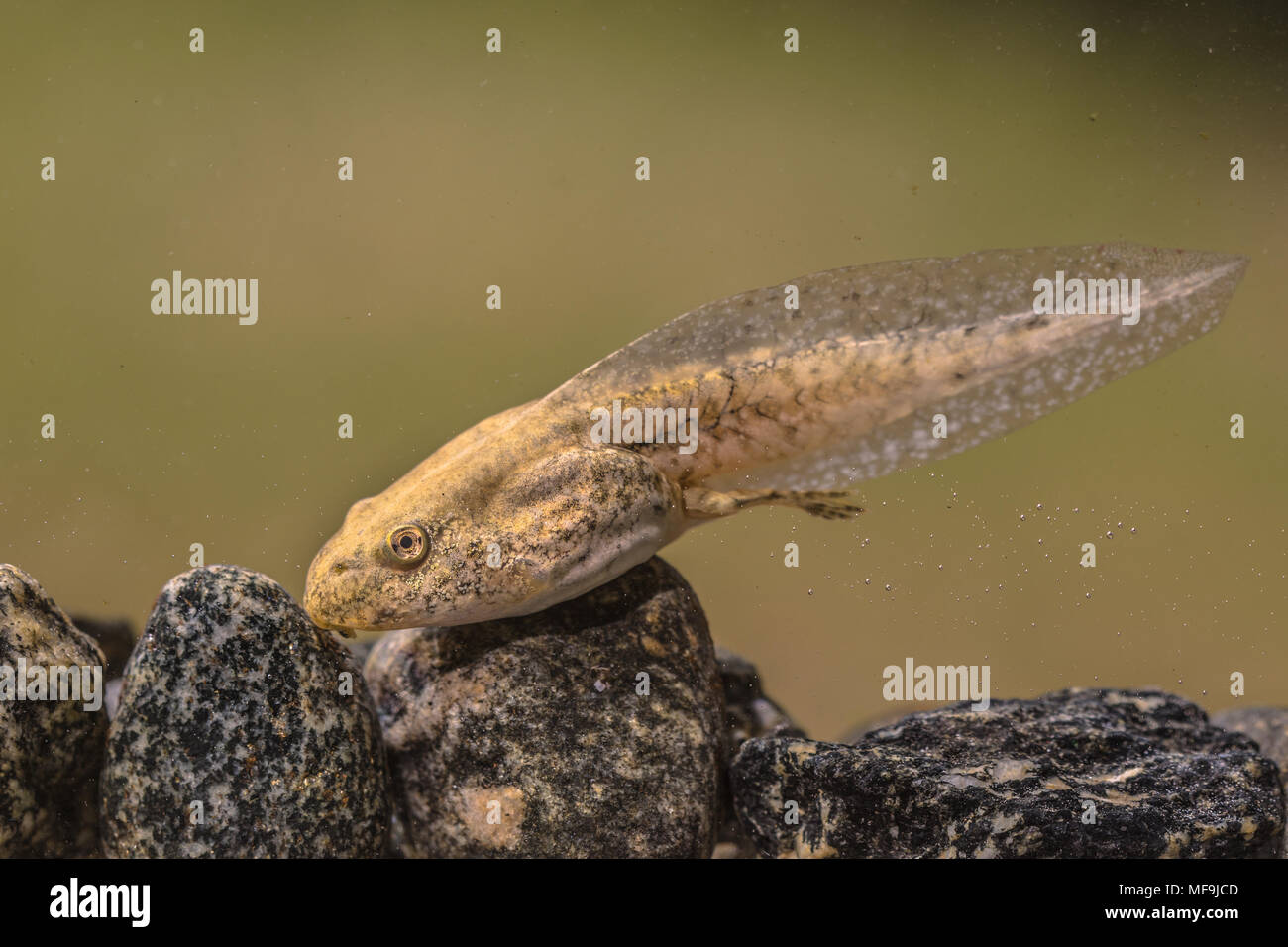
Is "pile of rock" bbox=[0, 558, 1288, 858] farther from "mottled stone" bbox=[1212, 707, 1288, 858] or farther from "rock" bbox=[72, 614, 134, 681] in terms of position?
"mottled stone" bbox=[1212, 707, 1288, 858]

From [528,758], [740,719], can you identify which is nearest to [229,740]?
[528,758]

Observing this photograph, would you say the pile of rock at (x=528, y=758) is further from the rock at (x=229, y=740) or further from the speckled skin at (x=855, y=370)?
the speckled skin at (x=855, y=370)

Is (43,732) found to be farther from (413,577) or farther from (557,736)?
(557,736)

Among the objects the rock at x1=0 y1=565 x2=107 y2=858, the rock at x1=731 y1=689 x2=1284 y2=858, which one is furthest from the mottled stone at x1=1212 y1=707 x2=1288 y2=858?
the rock at x1=0 y1=565 x2=107 y2=858

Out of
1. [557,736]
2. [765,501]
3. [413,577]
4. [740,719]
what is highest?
[765,501]
